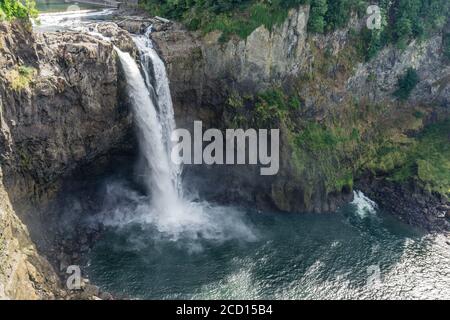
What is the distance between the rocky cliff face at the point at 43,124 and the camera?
32750 millimetres

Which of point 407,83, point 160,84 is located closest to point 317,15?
point 407,83

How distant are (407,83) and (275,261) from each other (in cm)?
3058

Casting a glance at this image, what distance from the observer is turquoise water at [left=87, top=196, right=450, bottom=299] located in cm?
3659

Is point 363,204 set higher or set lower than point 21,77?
lower

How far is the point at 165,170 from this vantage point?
46344 mm

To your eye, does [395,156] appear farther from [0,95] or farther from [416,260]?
[0,95]

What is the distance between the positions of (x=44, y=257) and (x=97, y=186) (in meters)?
10.7

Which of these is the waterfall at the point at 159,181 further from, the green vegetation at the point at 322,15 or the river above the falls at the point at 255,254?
the green vegetation at the point at 322,15

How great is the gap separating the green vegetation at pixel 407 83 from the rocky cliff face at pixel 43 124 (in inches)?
1330

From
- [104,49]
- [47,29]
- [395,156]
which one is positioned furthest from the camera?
[395,156]

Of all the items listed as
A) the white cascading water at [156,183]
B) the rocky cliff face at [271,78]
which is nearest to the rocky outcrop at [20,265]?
the white cascading water at [156,183]

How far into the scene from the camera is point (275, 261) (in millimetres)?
40000

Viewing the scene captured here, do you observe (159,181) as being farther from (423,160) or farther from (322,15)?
(423,160)

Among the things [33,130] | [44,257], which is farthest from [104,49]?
[44,257]
